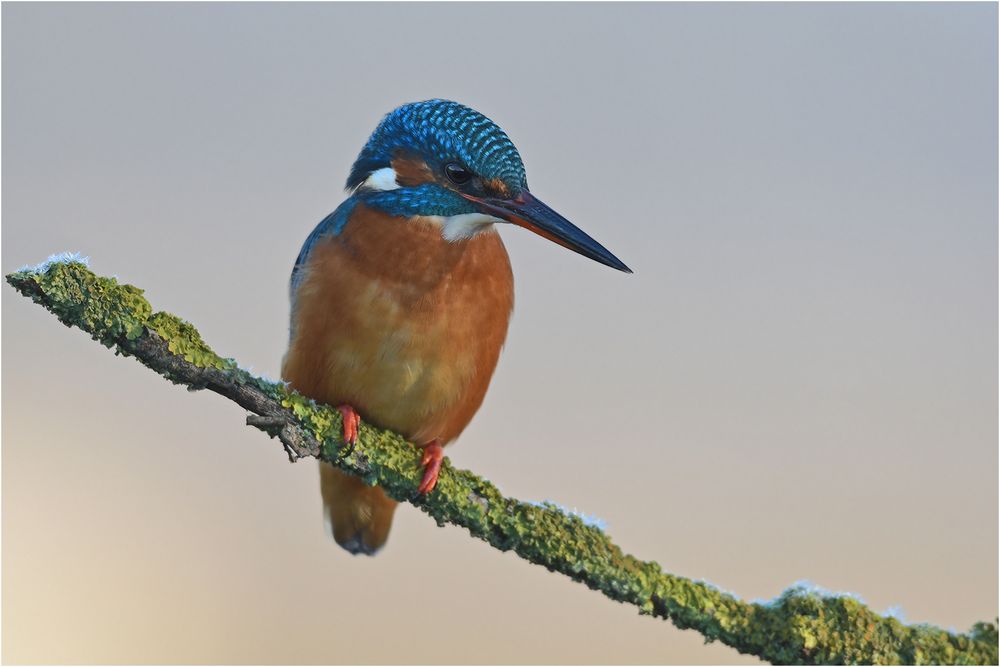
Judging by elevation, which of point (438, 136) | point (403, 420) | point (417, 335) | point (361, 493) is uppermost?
point (438, 136)

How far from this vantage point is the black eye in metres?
1.98

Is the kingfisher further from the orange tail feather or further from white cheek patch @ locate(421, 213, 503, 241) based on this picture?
the orange tail feather

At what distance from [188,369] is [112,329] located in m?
0.13

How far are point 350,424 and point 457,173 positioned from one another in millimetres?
531

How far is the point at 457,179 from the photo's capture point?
200 cm

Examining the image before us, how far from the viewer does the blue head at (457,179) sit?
1949mm

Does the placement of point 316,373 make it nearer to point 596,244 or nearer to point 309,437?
point 309,437

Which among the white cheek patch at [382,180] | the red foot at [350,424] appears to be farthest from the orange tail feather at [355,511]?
the white cheek patch at [382,180]

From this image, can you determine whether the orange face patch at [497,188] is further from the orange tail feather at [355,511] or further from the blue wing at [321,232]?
the orange tail feather at [355,511]

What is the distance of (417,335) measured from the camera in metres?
2.01

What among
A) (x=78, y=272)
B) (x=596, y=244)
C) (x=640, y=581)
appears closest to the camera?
(x=78, y=272)

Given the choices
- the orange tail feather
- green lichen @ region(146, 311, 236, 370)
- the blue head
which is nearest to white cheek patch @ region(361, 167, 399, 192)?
the blue head

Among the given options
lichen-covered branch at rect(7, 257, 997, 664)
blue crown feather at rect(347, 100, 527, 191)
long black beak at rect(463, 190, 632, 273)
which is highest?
blue crown feather at rect(347, 100, 527, 191)

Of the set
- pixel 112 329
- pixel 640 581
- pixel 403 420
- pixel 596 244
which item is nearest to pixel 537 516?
pixel 640 581
